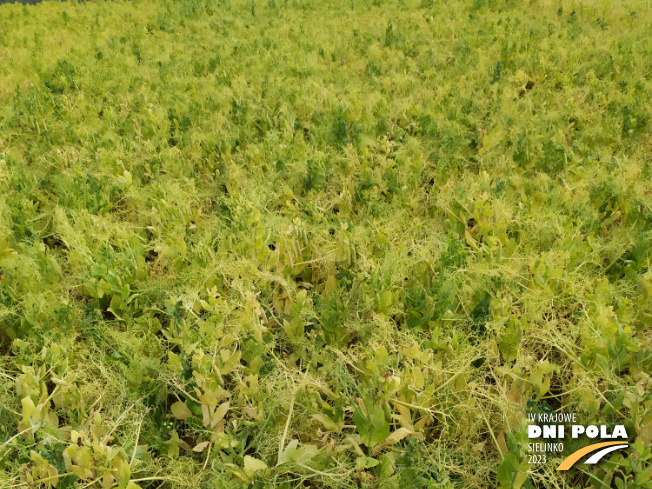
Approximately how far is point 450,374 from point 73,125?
3615mm

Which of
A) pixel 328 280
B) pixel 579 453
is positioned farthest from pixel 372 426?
pixel 328 280

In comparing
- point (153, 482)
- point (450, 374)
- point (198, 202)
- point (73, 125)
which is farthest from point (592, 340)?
point (73, 125)

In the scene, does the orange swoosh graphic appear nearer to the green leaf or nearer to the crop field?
the crop field

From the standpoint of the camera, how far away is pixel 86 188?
2.80 m

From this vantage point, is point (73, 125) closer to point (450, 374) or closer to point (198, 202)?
point (198, 202)

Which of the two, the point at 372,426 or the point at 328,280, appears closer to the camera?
the point at 372,426

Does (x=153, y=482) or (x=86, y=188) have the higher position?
(x=86, y=188)

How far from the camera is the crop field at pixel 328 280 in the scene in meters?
1.56

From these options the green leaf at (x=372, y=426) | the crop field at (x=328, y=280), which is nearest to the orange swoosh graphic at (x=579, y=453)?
the crop field at (x=328, y=280)

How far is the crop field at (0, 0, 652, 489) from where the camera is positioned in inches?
61.4

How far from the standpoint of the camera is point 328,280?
2.21 m

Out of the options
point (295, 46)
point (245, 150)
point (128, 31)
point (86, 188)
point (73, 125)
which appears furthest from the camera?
point (128, 31)

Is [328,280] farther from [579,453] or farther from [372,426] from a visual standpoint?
[579,453]

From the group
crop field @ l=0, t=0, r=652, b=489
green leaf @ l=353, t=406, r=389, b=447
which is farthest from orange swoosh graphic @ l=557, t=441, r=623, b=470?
green leaf @ l=353, t=406, r=389, b=447
